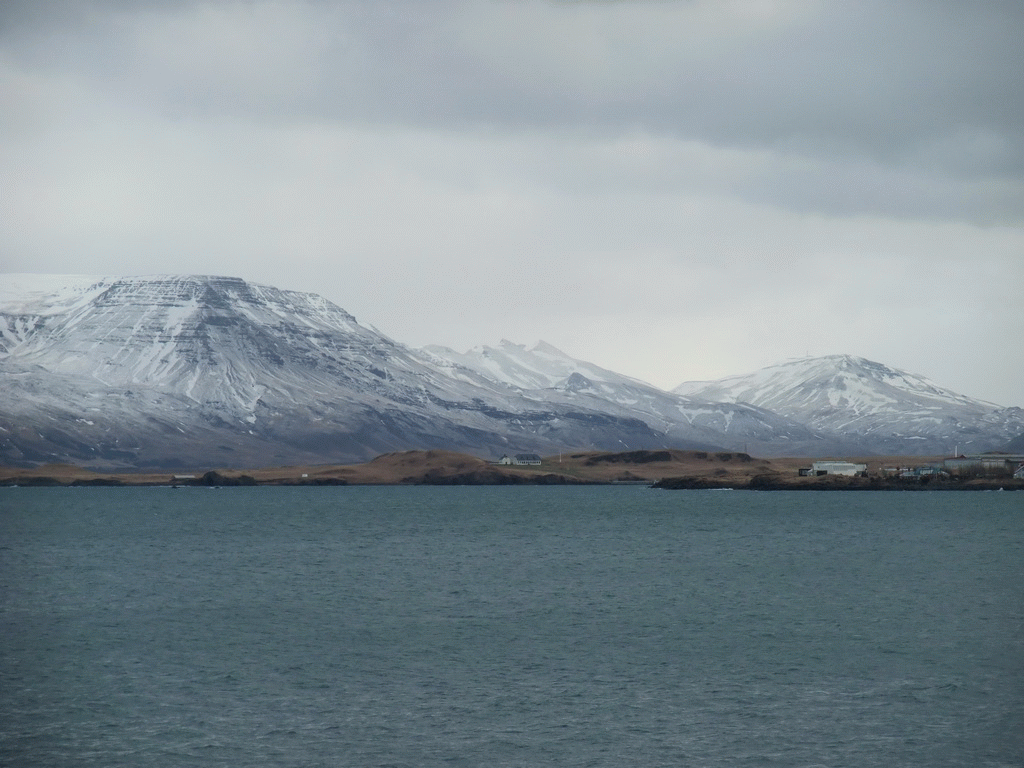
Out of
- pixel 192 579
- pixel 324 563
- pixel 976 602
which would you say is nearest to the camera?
pixel 976 602

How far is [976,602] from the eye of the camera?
243ft

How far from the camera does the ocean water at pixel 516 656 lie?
42469 millimetres

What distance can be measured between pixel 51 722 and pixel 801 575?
57.3 m

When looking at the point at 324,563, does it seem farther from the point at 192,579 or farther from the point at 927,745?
the point at 927,745

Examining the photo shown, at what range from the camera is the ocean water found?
4247 cm

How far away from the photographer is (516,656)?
57.2 meters

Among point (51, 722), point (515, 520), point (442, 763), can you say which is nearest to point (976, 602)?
point (442, 763)

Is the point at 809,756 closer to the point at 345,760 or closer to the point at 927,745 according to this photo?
the point at 927,745

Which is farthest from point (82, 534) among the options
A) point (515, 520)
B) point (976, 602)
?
point (976, 602)

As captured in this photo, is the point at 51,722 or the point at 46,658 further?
the point at 46,658

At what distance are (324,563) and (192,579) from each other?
1298 cm

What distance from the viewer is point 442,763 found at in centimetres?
4019

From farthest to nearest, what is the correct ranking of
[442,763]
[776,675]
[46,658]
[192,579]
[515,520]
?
[515,520], [192,579], [46,658], [776,675], [442,763]

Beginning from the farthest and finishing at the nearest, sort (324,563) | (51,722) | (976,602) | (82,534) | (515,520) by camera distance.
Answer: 1. (515,520)
2. (82,534)
3. (324,563)
4. (976,602)
5. (51,722)
